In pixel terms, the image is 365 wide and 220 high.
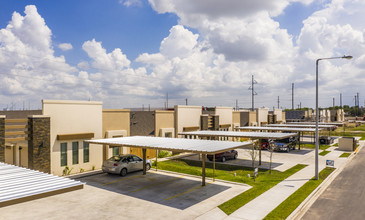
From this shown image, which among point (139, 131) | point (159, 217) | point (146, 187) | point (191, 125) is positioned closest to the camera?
point (159, 217)

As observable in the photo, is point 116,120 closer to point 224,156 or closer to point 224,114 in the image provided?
point 224,156

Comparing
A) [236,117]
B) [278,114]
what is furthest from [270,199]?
[278,114]

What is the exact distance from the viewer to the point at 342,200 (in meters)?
16.7

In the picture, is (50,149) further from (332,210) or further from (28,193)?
(332,210)

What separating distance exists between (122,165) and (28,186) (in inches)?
542

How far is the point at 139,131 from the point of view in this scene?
99.8 feet

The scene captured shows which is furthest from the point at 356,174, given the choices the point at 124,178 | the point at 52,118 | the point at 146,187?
the point at 52,118

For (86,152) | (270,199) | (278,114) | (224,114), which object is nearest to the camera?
(270,199)

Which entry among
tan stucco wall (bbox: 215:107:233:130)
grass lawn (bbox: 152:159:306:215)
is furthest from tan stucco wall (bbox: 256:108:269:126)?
grass lawn (bbox: 152:159:306:215)

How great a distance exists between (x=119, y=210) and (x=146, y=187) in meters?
4.64

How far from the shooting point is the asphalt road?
561 inches

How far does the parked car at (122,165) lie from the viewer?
71.9 feet

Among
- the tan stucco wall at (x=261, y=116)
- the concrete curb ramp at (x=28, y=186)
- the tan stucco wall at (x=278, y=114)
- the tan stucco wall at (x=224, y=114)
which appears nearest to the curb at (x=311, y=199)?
the concrete curb ramp at (x=28, y=186)

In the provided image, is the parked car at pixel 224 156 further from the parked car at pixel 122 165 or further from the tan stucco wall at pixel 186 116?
the parked car at pixel 122 165
